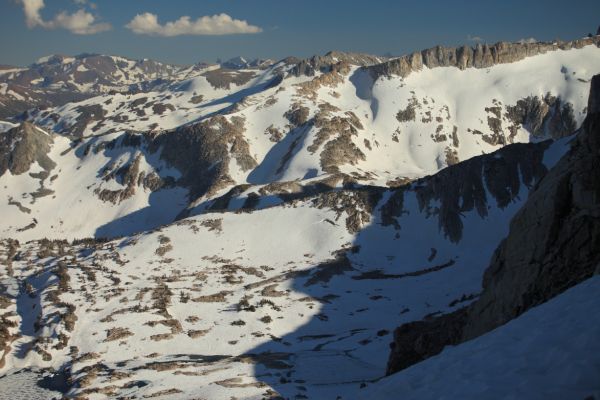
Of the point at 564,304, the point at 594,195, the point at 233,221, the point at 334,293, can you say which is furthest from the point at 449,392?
the point at 233,221

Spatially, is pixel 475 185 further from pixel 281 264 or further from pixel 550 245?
pixel 550 245

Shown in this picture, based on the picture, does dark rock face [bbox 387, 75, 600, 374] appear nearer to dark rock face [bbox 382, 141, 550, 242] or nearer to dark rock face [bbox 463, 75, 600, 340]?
dark rock face [bbox 463, 75, 600, 340]

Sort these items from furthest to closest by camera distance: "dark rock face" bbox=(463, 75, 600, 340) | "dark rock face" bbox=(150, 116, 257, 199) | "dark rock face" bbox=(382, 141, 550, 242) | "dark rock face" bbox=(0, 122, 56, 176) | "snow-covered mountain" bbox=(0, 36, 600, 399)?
"dark rock face" bbox=(0, 122, 56, 176) < "dark rock face" bbox=(150, 116, 257, 199) < "dark rock face" bbox=(382, 141, 550, 242) < "snow-covered mountain" bbox=(0, 36, 600, 399) < "dark rock face" bbox=(463, 75, 600, 340)

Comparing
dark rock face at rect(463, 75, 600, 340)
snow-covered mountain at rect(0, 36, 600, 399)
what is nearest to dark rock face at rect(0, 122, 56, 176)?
snow-covered mountain at rect(0, 36, 600, 399)

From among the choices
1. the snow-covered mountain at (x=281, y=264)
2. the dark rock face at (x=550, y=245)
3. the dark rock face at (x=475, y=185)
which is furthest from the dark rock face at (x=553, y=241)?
the dark rock face at (x=475, y=185)

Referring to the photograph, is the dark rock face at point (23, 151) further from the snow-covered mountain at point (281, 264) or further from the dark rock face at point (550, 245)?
the dark rock face at point (550, 245)

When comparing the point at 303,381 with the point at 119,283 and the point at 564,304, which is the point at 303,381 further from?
the point at 119,283
